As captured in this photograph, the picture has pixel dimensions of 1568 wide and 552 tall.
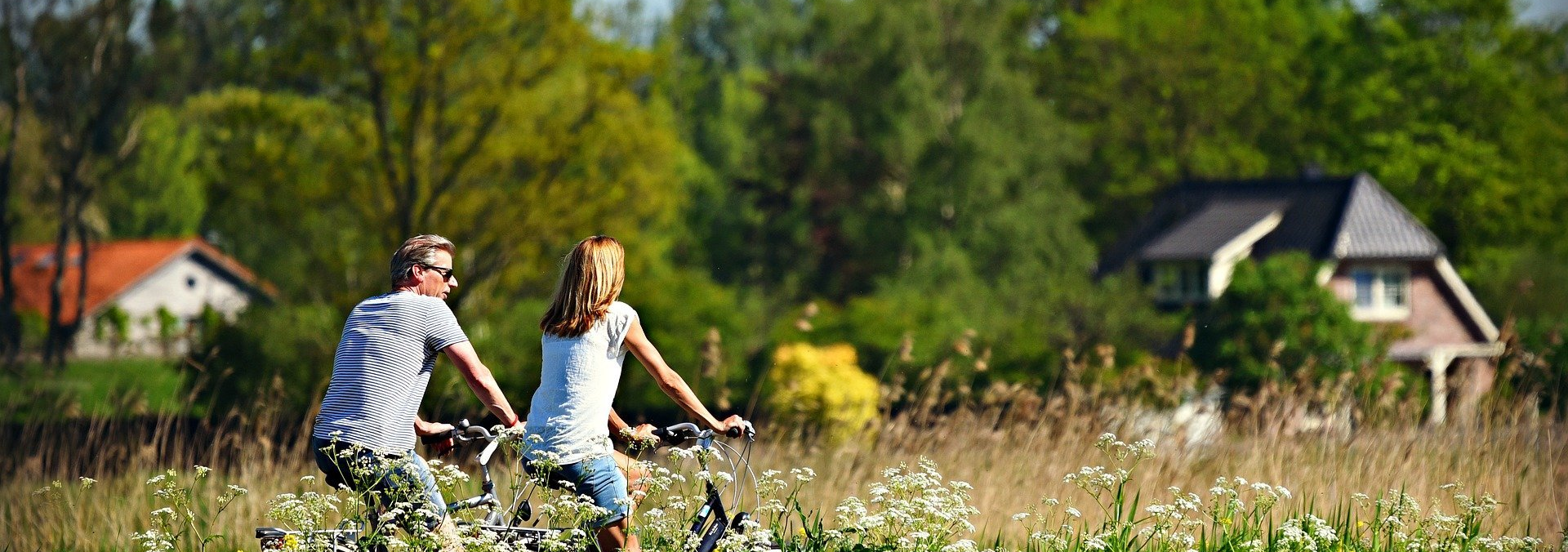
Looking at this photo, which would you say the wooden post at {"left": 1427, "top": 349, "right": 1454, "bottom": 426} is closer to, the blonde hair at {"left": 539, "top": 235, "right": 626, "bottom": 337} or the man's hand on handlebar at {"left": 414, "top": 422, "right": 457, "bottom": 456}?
the blonde hair at {"left": 539, "top": 235, "right": 626, "bottom": 337}

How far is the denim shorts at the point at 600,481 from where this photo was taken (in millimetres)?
5109

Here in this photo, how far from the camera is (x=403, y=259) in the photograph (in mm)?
5125

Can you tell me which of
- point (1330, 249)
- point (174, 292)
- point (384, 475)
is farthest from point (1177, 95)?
point (384, 475)

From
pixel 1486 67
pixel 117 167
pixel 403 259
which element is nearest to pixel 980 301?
pixel 1486 67

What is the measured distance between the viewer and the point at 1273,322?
27.2m

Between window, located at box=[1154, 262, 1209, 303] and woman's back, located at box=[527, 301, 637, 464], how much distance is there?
35621mm

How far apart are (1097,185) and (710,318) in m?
25.3

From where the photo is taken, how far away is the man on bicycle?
Answer: 5004 mm

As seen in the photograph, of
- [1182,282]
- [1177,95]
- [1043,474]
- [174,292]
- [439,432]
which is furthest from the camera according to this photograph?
[174,292]

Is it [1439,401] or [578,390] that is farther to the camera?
[1439,401]

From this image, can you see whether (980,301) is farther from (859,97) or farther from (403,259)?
(403,259)

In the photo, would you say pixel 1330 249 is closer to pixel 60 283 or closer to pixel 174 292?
pixel 60 283

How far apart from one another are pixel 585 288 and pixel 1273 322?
23755 millimetres

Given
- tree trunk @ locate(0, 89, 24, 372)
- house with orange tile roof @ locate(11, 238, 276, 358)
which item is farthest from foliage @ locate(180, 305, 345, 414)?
house with orange tile roof @ locate(11, 238, 276, 358)
